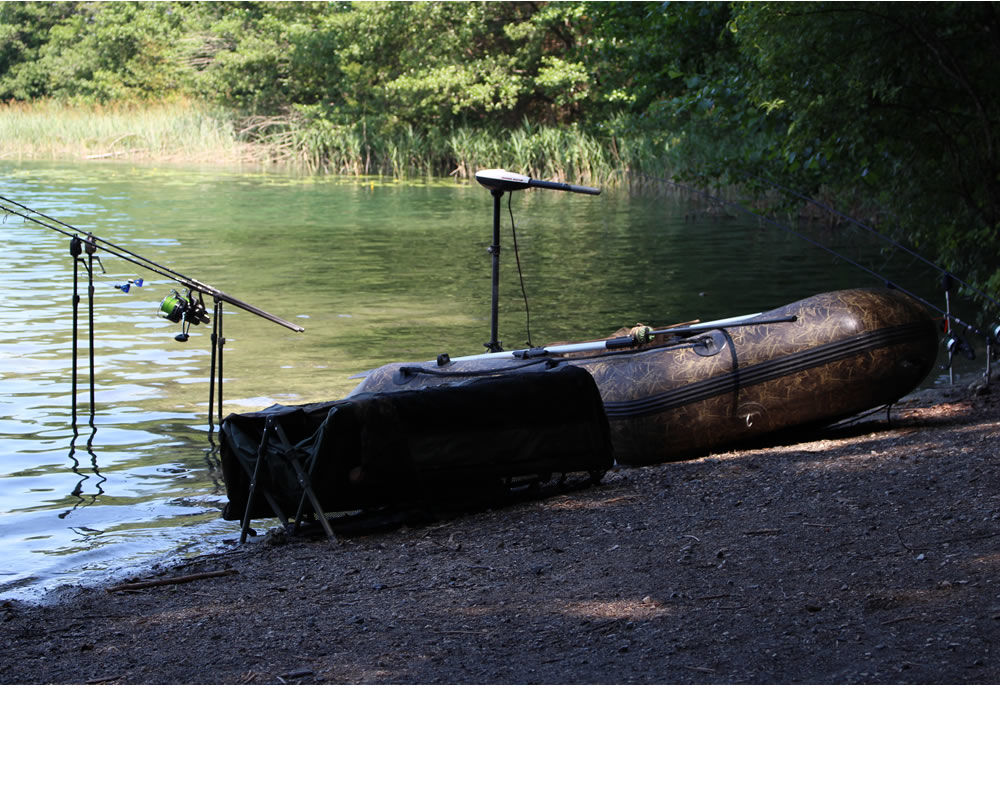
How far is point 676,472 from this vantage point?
747 cm

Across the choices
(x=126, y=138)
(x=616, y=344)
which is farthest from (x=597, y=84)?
(x=616, y=344)

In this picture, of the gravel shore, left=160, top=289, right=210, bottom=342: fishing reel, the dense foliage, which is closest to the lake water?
left=160, top=289, right=210, bottom=342: fishing reel

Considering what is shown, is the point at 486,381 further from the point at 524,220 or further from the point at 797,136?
the point at 524,220

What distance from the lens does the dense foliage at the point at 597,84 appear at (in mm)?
10312

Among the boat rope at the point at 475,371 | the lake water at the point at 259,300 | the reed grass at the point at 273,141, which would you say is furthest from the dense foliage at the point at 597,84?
the boat rope at the point at 475,371

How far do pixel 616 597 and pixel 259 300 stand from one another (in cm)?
1178

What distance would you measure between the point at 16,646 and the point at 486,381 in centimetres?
286

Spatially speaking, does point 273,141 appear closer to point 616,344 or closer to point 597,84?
point 597,84

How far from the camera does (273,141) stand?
42.7m

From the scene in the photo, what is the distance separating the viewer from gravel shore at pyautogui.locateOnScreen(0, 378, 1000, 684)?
4.22 meters

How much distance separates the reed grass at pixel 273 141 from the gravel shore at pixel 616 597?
2728cm

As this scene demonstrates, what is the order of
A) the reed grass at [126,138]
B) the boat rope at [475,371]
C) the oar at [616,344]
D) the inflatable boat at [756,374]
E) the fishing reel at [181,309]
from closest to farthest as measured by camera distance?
1. the boat rope at [475,371]
2. the inflatable boat at [756,374]
3. the oar at [616,344]
4. the fishing reel at [181,309]
5. the reed grass at [126,138]

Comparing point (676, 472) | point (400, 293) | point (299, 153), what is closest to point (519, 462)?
point (676, 472)

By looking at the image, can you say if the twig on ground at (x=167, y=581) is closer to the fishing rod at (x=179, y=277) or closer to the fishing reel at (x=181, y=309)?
the fishing rod at (x=179, y=277)
